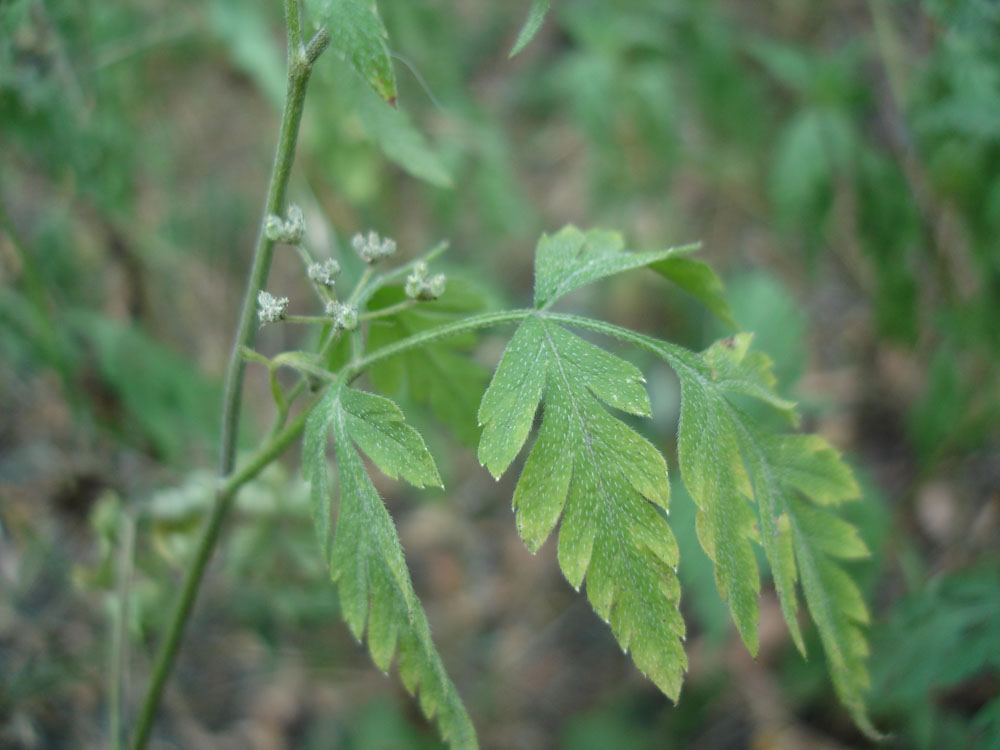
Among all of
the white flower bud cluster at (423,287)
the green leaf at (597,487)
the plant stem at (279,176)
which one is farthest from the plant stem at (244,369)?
the green leaf at (597,487)

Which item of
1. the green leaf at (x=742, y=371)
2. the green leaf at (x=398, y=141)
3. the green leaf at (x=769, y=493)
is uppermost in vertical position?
the green leaf at (x=398, y=141)

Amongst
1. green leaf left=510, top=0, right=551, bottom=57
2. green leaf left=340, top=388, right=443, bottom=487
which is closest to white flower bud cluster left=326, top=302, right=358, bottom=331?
green leaf left=340, top=388, right=443, bottom=487

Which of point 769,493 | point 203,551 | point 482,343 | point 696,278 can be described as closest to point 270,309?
point 203,551

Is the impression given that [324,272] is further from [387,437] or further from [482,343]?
[482,343]

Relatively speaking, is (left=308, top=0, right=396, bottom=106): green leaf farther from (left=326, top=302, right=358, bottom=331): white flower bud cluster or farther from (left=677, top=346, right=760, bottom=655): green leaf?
(left=677, top=346, right=760, bottom=655): green leaf

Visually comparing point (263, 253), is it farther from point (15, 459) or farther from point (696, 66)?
point (696, 66)

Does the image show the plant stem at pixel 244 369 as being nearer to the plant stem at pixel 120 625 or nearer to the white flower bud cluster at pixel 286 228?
the white flower bud cluster at pixel 286 228
